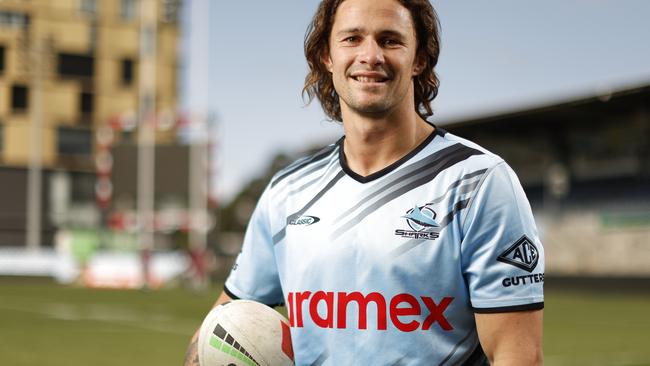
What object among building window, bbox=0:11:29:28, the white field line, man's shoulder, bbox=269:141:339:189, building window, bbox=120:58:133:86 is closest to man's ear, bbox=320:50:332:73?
man's shoulder, bbox=269:141:339:189

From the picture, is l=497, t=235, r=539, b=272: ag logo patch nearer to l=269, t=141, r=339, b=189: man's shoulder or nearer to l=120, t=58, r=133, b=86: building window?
l=269, t=141, r=339, b=189: man's shoulder

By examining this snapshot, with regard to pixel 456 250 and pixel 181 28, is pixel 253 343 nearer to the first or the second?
pixel 456 250

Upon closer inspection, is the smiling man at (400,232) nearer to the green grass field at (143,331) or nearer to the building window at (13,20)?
the green grass field at (143,331)

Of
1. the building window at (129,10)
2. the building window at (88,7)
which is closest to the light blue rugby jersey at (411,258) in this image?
the building window at (88,7)

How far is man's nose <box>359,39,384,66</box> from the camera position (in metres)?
2.60

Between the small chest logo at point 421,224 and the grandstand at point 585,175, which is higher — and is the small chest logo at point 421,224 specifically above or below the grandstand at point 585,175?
above

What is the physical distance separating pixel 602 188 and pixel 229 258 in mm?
15476

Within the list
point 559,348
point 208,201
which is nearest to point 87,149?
point 208,201

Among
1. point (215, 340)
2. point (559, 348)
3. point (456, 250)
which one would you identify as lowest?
point (559, 348)

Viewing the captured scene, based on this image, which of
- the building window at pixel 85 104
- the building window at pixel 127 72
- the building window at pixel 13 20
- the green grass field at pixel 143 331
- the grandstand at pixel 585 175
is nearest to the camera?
the green grass field at pixel 143 331

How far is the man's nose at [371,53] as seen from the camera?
2596 mm

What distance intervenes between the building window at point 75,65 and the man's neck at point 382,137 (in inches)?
1889

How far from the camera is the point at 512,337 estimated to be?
8.02 feet

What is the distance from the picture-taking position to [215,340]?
2.93 m
